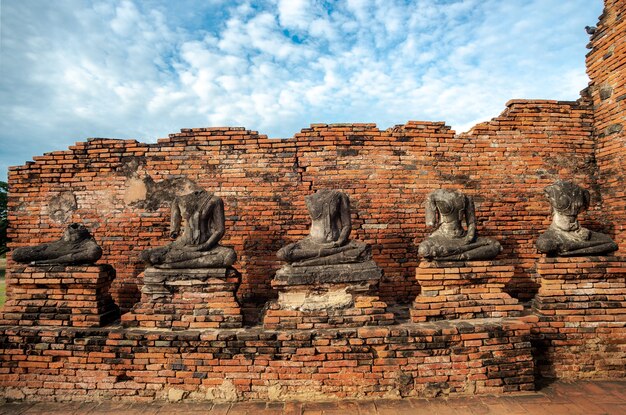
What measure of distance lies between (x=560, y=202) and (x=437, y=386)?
327cm

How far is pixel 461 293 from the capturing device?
4852 mm

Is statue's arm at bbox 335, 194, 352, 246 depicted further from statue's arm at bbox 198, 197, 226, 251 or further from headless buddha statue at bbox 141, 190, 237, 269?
statue's arm at bbox 198, 197, 226, 251

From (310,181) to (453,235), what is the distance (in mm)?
2654

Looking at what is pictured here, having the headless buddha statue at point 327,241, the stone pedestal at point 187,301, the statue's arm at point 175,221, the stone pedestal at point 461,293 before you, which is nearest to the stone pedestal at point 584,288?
the stone pedestal at point 461,293

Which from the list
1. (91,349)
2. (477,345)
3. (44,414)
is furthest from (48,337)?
(477,345)

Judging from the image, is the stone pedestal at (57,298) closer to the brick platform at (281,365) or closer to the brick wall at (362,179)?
the brick platform at (281,365)

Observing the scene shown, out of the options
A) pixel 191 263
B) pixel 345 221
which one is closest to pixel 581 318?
pixel 345 221

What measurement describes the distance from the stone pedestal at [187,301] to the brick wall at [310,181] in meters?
1.70

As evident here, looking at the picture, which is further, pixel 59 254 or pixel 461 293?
pixel 59 254

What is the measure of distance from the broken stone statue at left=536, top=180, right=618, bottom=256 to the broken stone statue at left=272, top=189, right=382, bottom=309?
2589 millimetres

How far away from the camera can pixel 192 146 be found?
6676mm

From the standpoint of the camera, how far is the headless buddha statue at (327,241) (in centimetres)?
480

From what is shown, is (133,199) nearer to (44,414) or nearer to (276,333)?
(44,414)

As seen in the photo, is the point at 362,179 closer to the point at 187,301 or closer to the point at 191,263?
the point at 191,263
